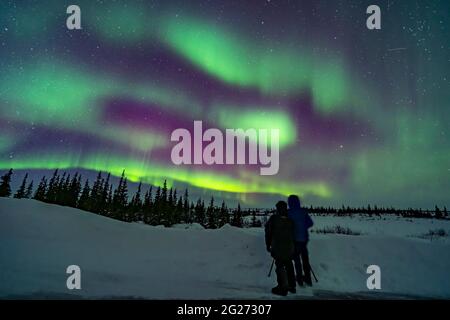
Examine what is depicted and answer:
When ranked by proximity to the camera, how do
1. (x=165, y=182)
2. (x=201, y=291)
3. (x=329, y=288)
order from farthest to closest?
(x=165, y=182) < (x=329, y=288) < (x=201, y=291)

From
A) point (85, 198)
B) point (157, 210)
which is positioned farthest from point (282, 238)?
point (85, 198)

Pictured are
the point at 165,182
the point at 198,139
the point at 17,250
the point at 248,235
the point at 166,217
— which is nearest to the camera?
the point at 17,250

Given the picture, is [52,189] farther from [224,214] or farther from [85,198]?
[224,214]

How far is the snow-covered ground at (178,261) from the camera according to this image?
704 cm

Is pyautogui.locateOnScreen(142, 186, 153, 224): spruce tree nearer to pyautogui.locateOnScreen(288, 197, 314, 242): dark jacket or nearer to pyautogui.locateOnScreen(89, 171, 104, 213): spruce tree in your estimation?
pyautogui.locateOnScreen(89, 171, 104, 213): spruce tree

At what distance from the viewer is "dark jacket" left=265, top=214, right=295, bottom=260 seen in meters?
6.75

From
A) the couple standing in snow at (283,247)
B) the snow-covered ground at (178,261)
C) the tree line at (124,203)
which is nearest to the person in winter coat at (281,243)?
the couple standing in snow at (283,247)

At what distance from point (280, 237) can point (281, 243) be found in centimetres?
14

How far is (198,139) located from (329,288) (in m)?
6.36

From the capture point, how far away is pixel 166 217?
54.2 metres

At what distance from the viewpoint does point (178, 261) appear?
9.63 m

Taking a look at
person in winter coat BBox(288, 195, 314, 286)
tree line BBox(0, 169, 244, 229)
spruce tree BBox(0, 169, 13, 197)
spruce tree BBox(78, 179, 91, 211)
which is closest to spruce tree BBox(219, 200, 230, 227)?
tree line BBox(0, 169, 244, 229)
